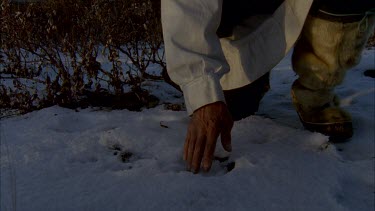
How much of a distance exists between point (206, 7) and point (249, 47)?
52 cm

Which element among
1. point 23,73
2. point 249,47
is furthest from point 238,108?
point 23,73

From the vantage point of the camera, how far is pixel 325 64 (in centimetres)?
185

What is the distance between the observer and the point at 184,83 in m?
1.35

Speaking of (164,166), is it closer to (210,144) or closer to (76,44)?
(210,144)

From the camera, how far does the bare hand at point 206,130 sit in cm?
128

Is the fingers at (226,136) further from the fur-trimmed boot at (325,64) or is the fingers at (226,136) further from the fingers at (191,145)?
the fur-trimmed boot at (325,64)

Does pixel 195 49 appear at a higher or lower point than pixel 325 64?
higher

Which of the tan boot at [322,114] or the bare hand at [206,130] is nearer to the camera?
the bare hand at [206,130]

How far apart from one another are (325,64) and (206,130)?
91 centimetres

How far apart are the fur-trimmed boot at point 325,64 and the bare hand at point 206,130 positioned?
0.80 metres

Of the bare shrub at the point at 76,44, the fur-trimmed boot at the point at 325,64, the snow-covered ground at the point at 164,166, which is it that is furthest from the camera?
the bare shrub at the point at 76,44

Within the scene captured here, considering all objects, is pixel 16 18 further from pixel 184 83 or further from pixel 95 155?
pixel 184 83

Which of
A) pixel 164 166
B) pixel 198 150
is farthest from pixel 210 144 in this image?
pixel 164 166

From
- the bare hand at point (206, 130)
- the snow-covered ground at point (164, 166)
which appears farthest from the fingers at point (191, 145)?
the snow-covered ground at point (164, 166)
